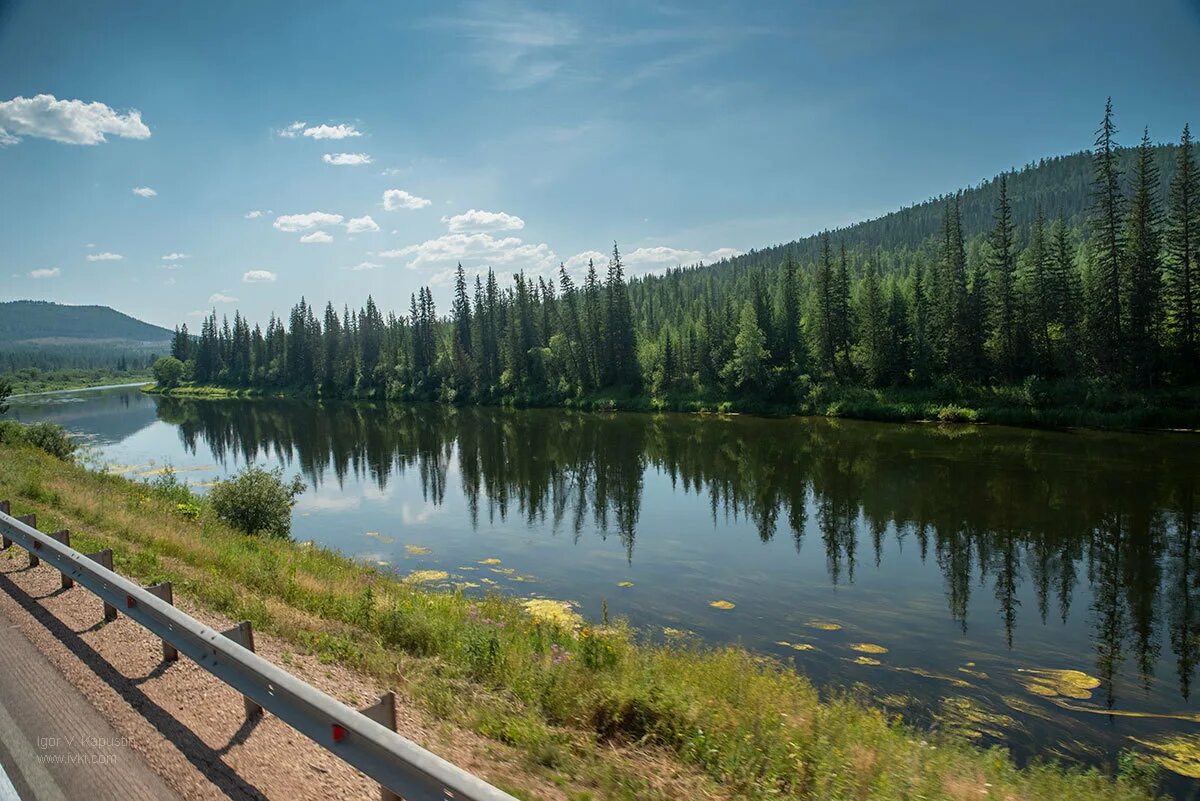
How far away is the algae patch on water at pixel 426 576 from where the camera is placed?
1991 centimetres

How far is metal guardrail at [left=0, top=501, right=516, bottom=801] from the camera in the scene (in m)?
4.09

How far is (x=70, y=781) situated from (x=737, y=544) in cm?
2092

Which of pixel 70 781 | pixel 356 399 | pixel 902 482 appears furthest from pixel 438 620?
pixel 356 399

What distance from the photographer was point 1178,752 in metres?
10.2

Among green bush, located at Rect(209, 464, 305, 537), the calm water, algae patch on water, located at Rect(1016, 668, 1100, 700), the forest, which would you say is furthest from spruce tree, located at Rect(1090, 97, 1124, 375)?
green bush, located at Rect(209, 464, 305, 537)

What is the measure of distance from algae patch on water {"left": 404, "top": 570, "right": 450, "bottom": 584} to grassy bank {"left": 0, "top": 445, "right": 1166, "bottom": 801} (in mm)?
6849

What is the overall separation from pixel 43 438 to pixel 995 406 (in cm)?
6812

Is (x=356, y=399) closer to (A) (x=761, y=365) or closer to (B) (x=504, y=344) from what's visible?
(B) (x=504, y=344)

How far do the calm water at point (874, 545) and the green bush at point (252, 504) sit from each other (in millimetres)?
3348

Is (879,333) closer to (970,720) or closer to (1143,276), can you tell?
(1143,276)

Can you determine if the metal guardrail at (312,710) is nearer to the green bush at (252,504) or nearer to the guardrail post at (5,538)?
the guardrail post at (5,538)

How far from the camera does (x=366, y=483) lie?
38344mm

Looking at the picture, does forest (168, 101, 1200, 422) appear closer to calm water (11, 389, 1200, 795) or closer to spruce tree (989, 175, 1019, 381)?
spruce tree (989, 175, 1019, 381)

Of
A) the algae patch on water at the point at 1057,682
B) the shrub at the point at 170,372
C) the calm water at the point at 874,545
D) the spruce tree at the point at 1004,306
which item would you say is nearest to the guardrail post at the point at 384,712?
the calm water at the point at 874,545
